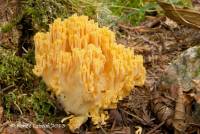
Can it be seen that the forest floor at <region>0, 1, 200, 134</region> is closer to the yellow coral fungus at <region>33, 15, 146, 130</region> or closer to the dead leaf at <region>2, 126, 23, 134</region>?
the dead leaf at <region>2, 126, 23, 134</region>

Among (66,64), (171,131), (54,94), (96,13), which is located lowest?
(171,131)

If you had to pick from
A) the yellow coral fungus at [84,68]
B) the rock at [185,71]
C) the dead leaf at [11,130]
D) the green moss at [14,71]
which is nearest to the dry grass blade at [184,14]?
the rock at [185,71]

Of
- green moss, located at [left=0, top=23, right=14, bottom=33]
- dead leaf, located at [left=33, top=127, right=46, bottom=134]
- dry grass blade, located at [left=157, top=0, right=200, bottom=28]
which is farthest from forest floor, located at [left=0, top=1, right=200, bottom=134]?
green moss, located at [left=0, top=23, right=14, bottom=33]

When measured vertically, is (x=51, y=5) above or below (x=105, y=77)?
above

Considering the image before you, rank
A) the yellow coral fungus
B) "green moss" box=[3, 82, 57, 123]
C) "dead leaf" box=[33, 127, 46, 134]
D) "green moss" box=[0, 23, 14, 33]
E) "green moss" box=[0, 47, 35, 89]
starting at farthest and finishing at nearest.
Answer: "green moss" box=[0, 23, 14, 33] → "green moss" box=[0, 47, 35, 89] → "green moss" box=[3, 82, 57, 123] → "dead leaf" box=[33, 127, 46, 134] → the yellow coral fungus

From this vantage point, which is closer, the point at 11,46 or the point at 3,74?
the point at 3,74

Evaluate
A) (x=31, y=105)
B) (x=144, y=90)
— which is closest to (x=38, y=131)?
(x=31, y=105)

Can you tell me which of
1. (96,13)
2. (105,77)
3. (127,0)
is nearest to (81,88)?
(105,77)

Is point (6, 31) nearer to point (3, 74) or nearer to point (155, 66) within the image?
point (3, 74)
